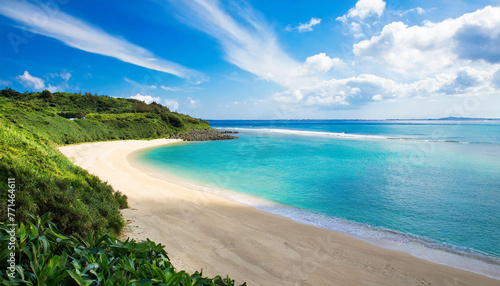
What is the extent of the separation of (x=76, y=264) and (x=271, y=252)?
4550 millimetres

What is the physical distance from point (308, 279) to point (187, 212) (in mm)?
4759

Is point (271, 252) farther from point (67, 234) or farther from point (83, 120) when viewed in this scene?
point (83, 120)

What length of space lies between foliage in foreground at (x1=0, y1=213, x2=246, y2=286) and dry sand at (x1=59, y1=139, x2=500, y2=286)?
7.74 feet

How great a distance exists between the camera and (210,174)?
17219 millimetres

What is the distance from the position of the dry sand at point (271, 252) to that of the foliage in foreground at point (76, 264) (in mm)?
2359

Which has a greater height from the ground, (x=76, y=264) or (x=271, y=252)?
(x=76, y=264)

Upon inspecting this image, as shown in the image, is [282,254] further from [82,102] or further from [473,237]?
[82,102]

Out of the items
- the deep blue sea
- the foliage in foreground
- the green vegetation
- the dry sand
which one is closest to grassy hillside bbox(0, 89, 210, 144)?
the green vegetation

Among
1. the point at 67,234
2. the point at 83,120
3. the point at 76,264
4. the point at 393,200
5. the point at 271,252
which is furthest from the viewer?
the point at 83,120

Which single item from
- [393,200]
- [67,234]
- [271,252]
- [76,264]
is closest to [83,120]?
[67,234]

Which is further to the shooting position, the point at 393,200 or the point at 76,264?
the point at 393,200

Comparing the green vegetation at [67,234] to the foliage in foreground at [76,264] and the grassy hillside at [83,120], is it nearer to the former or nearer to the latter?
the foliage in foreground at [76,264]

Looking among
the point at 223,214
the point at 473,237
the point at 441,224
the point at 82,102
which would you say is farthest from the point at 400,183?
the point at 82,102

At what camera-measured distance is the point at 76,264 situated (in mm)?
2002
